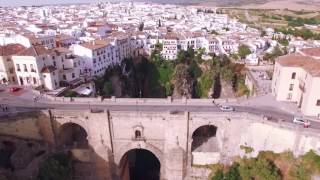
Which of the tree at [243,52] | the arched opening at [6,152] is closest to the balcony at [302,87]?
the arched opening at [6,152]

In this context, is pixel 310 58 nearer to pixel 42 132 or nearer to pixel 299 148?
pixel 299 148

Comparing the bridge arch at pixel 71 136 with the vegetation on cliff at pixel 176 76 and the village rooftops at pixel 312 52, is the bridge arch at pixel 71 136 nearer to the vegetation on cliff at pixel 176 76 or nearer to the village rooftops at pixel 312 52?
the vegetation on cliff at pixel 176 76

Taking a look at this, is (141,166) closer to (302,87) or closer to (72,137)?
(72,137)

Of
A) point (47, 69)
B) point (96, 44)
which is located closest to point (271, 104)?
point (47, 69)

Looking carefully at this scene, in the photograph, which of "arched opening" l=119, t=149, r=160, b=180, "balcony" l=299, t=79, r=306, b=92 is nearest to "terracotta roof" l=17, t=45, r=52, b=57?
"arched opening" l=119, t=149, r=160, b=180

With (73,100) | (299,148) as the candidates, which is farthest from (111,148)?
(299,148)
